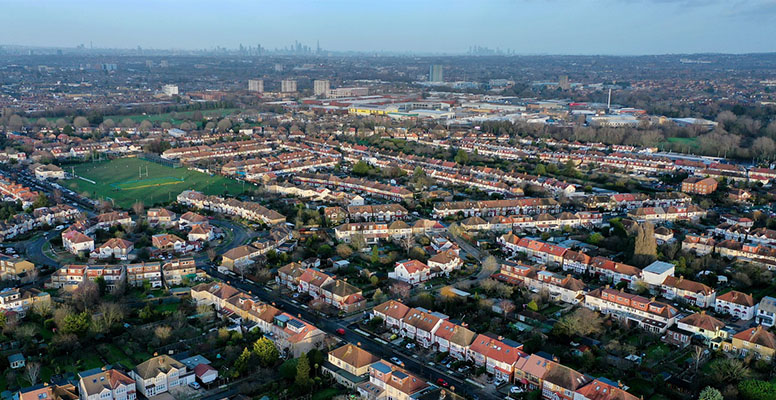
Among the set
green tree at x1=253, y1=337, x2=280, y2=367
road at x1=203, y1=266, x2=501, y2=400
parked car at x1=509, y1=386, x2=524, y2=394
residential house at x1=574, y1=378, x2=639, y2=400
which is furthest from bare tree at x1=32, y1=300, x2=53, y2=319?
residential house at x1=574, y1=378, x2=639, y2=400

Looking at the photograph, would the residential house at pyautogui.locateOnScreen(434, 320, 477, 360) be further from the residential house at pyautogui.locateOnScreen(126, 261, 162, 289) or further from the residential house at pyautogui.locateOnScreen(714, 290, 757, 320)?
the residential house at pyautogui.locateOnScreen(126, 261, 162, 289)

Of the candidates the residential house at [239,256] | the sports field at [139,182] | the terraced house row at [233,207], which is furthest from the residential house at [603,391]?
the sports field at [139,182]

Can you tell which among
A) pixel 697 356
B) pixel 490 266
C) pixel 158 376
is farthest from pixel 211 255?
pixel 697 356

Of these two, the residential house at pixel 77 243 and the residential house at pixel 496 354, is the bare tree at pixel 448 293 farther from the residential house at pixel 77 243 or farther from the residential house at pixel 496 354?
the residential house at pixel 77 243

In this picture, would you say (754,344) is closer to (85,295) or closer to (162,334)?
(162,334)

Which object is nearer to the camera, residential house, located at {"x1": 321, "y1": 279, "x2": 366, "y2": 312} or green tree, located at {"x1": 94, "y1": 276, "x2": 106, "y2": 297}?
residential house, located at {"x1": 321, "y1": 279, "x2": 366, "y2": 312}

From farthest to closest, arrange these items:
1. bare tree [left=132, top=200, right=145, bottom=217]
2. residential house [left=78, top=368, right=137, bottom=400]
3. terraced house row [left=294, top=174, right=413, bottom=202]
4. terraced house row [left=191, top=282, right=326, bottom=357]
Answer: terraced house row [left=294, top=174, right=413, bottom=202] < bare tree [left=132, top=200, right=145, bottom=217] < terraced house row [left=191, top=282, right=326, bottom=357] < residential house [left=78, top=368, right=137, bottom=400]
